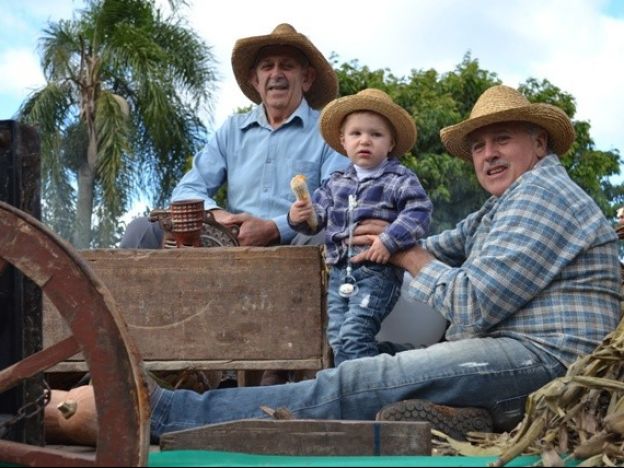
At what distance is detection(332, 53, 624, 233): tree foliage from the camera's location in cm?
2345

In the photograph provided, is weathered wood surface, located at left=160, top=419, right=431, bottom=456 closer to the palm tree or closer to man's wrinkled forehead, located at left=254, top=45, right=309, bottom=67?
man's wrinkled forehead, located at left=254, top=45, right=309, bottom=67

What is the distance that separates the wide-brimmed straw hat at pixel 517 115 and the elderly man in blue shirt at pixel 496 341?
1.04ft

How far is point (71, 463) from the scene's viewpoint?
2.37 metres

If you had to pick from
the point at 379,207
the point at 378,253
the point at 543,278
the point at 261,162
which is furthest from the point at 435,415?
the point at 261,162

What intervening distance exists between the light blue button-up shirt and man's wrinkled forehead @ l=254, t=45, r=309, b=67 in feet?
0.73

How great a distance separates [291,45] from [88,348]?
11.3ft

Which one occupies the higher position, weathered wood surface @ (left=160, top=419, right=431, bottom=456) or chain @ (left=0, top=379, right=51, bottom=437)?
chain @ (left=0, top=379, right=51, bottom=437)

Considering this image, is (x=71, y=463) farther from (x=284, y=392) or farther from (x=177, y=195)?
(x=177, y=195)

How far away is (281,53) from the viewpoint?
565 centimetres

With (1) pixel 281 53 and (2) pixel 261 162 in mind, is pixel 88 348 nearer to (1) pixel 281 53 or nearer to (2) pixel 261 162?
(2) pixel 261 162

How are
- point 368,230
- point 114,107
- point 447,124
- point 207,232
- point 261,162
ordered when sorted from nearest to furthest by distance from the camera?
point 368,230 < point 207,232 < point 261,162 < point 447,124 < point 114,107

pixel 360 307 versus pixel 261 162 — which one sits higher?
pixel 261 162

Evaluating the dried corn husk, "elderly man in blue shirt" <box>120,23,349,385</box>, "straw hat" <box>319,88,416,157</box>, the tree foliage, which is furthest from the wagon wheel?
the tree foliage

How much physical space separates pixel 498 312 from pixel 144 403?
5.35 feet
